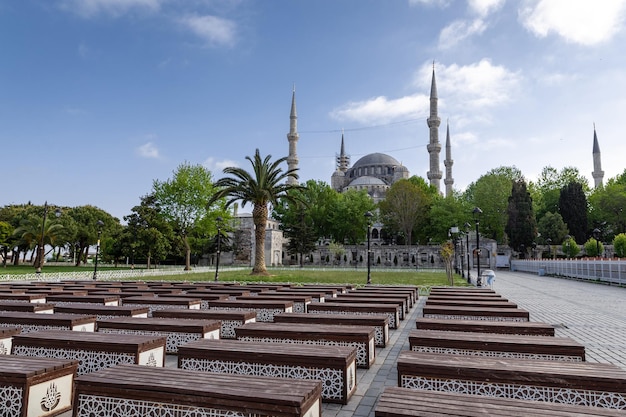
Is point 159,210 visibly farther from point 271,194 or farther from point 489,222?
point 489,222

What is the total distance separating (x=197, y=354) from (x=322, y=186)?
6700 centimetres

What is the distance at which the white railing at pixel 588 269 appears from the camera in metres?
25.2

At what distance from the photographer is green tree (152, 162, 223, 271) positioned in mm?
43844

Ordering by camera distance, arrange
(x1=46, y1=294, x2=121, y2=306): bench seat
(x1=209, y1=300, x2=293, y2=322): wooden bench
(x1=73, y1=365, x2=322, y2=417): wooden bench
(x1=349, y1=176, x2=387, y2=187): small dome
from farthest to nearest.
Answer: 1. (x1=349, y1=176, x2=387, y2=187): small dome
2. (x1=46, y1=294, x2=121, y2=306): bench seat
3. (x1=209, y1=300, x2=293, y2=322): wooden bench
4. (x1=73, y1=365, x2=322, y2=417): wooden bench

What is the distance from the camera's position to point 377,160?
10319 cm

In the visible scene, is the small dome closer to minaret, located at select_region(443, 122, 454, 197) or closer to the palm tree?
minaret, located at select_region(443, 122, 454, 197)

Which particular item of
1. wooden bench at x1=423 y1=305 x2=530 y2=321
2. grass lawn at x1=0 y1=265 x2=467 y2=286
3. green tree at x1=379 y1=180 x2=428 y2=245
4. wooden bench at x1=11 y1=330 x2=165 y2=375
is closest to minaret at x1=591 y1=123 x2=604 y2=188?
green tree at x1=379 y1=180 x2=428 y2=245

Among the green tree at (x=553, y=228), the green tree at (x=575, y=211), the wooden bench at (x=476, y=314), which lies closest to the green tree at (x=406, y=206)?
the green tree at (x=553, y=228)

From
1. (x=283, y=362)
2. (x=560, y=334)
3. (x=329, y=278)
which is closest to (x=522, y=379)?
(x=283, y=362)

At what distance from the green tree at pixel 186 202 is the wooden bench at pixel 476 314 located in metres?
A: 37.4

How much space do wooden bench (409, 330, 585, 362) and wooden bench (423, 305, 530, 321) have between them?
2.58 meters

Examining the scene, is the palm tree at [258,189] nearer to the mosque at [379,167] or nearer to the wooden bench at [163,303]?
the wooden bench at [163,303]

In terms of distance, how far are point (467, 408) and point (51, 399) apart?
4137 mm

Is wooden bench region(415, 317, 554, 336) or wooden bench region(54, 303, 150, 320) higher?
wooden bench region(415, 317, 554, 336)
